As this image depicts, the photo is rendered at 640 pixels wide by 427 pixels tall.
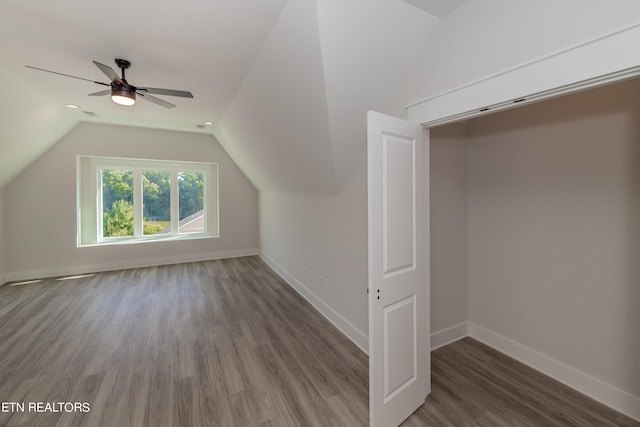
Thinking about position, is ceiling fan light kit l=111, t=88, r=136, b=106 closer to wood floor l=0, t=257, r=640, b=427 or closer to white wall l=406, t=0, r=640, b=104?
wood floor l=0, t=257, r=640, b=427

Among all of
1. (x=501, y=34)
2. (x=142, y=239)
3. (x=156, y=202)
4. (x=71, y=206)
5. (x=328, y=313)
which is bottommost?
(x=328, y=313)

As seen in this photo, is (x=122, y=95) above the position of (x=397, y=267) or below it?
above

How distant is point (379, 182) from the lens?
1531 millimetres

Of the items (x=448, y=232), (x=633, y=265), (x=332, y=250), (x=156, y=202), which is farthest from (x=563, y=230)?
(x=156, y=202)

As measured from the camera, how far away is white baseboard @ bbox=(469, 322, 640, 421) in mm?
1718

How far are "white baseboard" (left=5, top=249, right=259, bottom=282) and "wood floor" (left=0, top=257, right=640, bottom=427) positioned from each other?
44.3 inches

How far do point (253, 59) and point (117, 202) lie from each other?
4.82 m

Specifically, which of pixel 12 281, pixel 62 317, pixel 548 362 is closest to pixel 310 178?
pixel 548 362

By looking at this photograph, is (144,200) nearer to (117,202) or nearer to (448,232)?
(117,202)

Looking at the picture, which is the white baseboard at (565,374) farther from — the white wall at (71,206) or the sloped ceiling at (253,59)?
the white wall at (71,206)

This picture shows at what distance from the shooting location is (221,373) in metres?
2.17

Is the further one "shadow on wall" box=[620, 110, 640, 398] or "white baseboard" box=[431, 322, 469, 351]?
"white baseboard" box=[431, 322, 469, 351]

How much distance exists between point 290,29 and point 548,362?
11.0 feet

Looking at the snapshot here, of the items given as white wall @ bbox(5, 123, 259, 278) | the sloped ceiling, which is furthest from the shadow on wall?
white wall @ bbox(5, 123, 259, 278)
